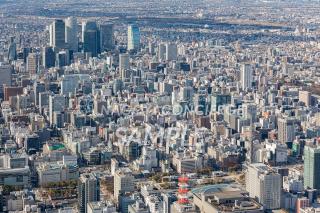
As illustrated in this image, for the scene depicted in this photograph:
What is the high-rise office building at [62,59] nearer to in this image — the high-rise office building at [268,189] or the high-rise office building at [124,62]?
the high-rise office building at [124,62]

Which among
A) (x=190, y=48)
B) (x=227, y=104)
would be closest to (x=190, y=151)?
(x=227, y=104)

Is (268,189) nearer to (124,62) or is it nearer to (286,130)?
(286,130)

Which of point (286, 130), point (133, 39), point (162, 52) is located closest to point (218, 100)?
point (286, 130)

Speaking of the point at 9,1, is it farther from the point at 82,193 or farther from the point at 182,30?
the point at 82,193

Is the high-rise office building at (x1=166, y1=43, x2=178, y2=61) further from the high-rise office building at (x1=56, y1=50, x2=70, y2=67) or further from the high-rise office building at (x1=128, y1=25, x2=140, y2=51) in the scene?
the high-rise office building at (x1=56, y1=50, x2=70, y2=67)

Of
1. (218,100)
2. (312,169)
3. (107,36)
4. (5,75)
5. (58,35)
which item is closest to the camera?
(312,169)

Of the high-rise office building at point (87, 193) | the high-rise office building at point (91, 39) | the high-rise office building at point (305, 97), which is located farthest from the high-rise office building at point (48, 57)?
the high-rise office building at point (87, 193)

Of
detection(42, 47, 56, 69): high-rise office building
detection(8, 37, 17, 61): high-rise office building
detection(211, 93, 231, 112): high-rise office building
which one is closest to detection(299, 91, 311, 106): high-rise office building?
detection(211, 93, 231, 112): high-rise office building
